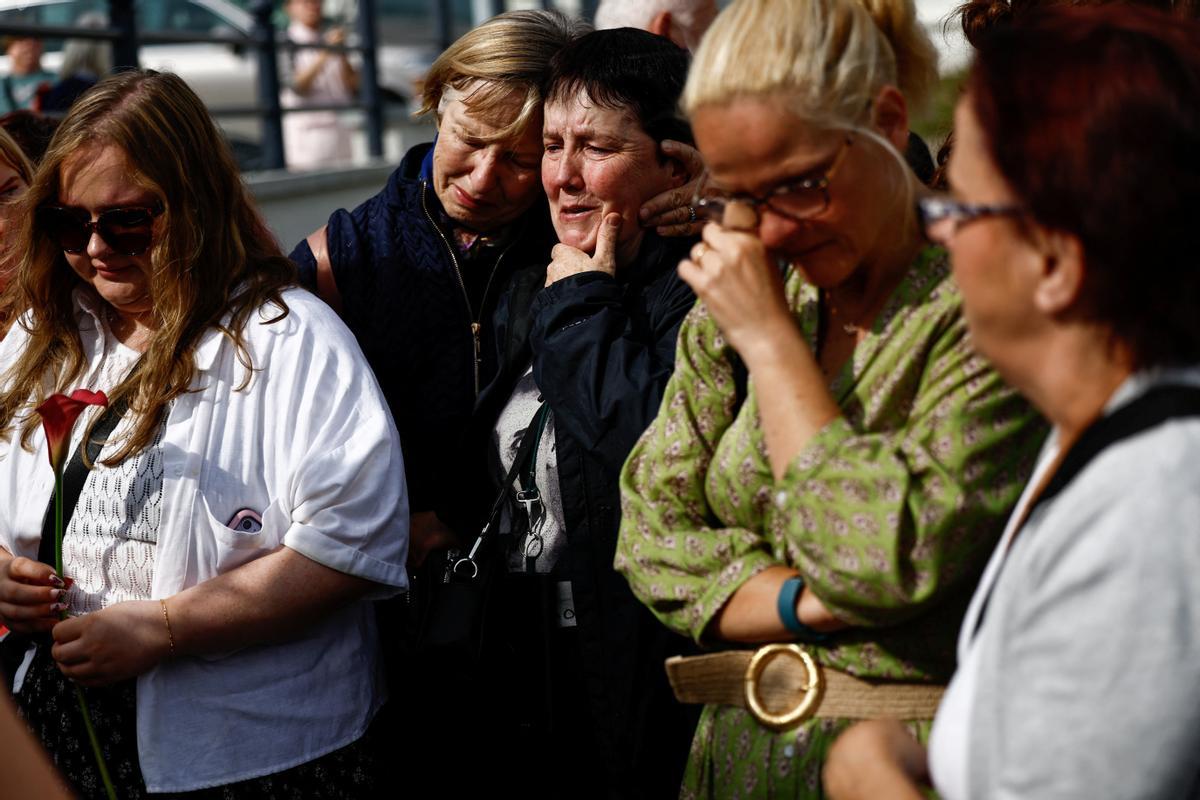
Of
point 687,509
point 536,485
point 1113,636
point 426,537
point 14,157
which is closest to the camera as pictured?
point 1113,636

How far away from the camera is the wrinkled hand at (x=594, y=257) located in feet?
8.11

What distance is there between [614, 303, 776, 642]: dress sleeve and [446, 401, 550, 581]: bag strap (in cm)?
51

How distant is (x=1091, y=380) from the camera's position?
49.1 inches

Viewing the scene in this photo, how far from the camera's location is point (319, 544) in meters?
2.37

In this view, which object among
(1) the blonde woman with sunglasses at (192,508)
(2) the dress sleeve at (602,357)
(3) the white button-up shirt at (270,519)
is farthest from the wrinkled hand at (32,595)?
(2) the dress sleeve at (602,357)

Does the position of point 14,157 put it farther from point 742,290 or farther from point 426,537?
point 742,290

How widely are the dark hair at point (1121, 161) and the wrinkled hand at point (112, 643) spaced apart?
1809mm

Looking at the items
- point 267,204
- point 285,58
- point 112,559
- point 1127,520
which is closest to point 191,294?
point 112,559

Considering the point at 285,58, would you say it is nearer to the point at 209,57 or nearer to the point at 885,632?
the point at 209,57

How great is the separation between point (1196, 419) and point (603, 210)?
1.55 meters

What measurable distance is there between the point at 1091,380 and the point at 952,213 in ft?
0.75

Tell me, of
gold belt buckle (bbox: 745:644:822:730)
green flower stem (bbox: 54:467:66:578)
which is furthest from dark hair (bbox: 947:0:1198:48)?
green flower stem (bbox: 54:467:66:578)

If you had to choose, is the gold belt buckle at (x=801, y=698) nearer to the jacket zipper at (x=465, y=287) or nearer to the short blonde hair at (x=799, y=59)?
the short blonde hair at (x=799, y=59)

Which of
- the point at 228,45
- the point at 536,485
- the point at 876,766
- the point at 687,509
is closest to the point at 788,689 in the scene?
the point at 687,509
